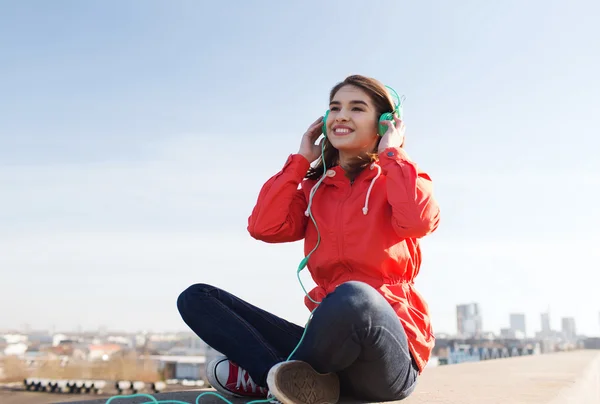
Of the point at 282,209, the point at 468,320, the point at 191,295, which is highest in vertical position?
the point at 282,209

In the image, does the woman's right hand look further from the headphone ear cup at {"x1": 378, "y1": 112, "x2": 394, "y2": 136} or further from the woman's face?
the headphone ear cup at {"x1": 378, "y1": 112, "x2": 394, "y2": 136}

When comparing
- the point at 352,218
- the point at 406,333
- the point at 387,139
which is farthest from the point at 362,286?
the point at 387,139

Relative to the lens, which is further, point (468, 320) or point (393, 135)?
point (468, 320)

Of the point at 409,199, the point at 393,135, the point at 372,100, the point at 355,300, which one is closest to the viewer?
the point at 355,300

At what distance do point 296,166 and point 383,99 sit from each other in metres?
0.54

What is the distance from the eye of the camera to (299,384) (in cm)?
197

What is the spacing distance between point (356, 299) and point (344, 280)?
0.52 meters

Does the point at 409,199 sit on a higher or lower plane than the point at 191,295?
higher

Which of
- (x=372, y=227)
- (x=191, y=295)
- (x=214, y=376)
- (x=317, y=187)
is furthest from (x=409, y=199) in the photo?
(x=214, y=376)

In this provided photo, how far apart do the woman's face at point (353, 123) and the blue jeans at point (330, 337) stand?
0.89 meters

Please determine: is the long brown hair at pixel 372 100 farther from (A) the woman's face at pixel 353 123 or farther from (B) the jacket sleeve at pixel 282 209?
(B) the jacket sleeve at pixel 282 209

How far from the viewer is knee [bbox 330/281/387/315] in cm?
189

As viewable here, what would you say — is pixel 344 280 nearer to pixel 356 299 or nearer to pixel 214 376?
pixel 356 299

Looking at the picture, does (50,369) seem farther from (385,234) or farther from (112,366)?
(385,234)
